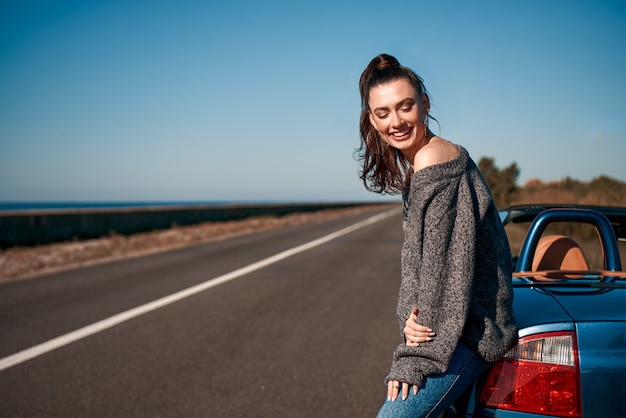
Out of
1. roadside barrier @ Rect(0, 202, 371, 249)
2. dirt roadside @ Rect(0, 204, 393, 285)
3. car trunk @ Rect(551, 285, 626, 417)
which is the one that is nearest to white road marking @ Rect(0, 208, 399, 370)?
dirt roadside @ Rect(0, 204, 393, 285)

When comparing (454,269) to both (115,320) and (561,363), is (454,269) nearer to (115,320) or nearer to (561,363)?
(561,363)

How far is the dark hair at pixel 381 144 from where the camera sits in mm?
1935

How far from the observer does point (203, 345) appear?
5.36 m

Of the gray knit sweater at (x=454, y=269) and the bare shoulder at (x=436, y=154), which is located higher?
the bare shoulder at (x=436, y=154)

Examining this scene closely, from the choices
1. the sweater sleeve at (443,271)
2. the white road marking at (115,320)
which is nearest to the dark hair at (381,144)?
the sweater sleeve at (443,271)

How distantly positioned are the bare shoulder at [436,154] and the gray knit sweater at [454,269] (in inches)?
1.0

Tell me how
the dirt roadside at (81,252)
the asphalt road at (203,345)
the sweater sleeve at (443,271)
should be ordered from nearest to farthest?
the sweater sleeve at (443,271) < the asphalt road at (203,345) < the dirt roadside at (81,252)

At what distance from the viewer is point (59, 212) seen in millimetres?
17031

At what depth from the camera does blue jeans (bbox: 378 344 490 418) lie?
66.1 inches

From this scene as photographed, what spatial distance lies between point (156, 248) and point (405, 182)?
14.5 m

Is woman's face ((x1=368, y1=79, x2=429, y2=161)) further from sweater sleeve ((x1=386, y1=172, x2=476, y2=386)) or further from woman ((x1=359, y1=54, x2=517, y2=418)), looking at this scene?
sweater sleeve ((x1=386, y1=172, x2=476, y2=386))

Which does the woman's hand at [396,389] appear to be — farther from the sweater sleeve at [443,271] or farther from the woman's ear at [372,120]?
the woman's ear at [372,120]

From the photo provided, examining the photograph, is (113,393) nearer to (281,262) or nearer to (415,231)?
(415,231)

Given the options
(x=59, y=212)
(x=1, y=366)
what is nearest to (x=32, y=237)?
(x=59, y=212)
